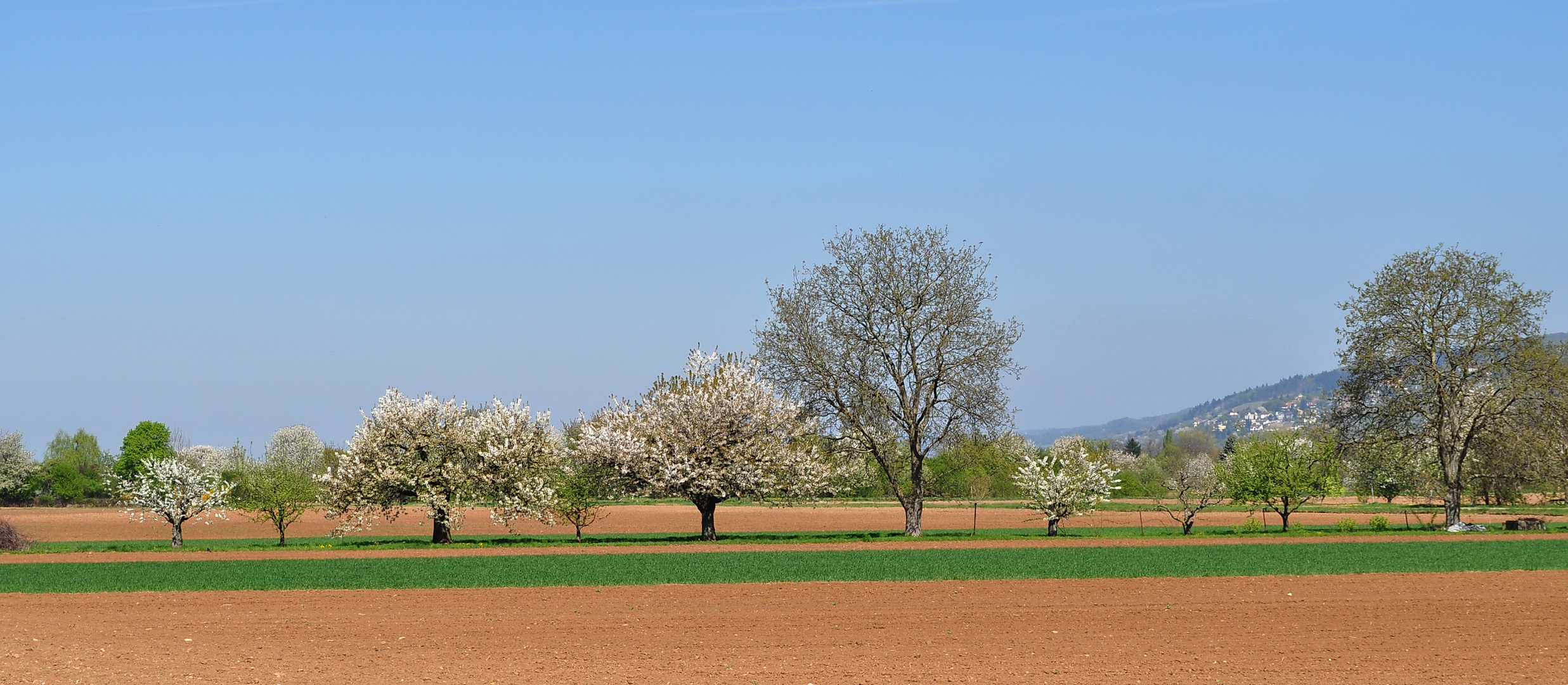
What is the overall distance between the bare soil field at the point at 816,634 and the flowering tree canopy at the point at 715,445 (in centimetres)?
1684

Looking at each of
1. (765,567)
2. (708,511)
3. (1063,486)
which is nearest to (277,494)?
(708,511)

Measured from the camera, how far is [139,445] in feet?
393

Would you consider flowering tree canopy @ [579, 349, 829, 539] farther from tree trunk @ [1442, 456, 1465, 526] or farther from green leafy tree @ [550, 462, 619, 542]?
tree trunk @ [1442, 456, 1465, 526]

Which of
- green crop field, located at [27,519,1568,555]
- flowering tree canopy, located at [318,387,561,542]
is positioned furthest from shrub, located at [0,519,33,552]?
flowering tree canopy, located at [318,387,561,542]

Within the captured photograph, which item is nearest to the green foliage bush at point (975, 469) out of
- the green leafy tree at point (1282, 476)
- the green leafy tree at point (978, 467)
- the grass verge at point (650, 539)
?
the green leafy tree at point (978, 467)

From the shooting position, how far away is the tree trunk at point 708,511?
44.0 meters

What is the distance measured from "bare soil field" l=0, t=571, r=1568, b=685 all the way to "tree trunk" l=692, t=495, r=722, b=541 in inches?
712

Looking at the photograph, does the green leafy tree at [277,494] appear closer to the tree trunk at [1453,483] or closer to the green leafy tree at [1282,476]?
the green leafy tree at [1282,476]

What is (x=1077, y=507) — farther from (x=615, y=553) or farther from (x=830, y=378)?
(x=615, y=553)

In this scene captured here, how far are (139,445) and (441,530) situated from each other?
9453 cm

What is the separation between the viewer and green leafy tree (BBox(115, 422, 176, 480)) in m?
115

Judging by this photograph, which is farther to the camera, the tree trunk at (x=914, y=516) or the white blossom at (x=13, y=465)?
the white blossom at (x=13, y=465)

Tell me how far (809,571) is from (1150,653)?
1367 centimetres

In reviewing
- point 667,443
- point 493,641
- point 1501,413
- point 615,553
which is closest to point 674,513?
point 667,443
